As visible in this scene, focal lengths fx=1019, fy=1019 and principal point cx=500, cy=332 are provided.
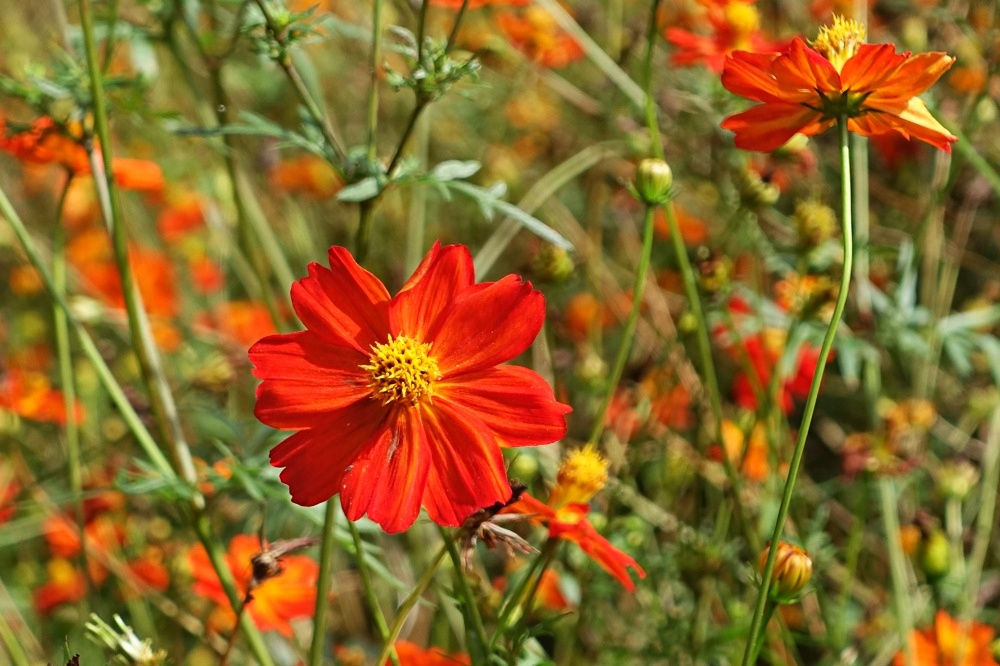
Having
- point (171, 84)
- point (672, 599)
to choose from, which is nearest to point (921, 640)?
point (672, 599)

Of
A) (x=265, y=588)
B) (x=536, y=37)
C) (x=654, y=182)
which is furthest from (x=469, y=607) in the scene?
(x=536, y=37)

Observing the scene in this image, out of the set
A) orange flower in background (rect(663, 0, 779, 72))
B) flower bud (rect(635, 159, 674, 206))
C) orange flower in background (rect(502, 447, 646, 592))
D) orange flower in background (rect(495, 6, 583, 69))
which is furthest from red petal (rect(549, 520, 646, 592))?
orange flower in background (rect(495, 6, 583, 69))

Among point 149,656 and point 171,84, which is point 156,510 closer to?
point 149,656

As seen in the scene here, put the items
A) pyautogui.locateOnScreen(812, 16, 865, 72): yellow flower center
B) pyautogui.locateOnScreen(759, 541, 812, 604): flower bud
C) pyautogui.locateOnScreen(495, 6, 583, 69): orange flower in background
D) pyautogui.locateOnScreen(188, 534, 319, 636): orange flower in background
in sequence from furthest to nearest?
pyautogui.locateOnScreen(495, 6, 583, 69): orange flower in background
pyautogui.locateOnScreen(188, 534, 319, 636): orange flower in background
pyautogui.locateOnScreen(812, 16, 865, 72): yellow flower center
pyautogui.locateOnScreen(759, 541, 812, 604): flower bud

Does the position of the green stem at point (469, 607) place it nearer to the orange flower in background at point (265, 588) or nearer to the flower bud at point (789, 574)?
the flower bud at point (789, 574)

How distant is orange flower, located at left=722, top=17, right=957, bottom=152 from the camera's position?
623 mm

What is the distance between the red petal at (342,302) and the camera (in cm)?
64

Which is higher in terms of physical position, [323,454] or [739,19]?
[739,19]

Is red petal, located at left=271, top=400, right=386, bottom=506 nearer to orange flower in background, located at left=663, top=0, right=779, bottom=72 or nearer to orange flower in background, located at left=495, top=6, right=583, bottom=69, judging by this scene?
orange flower in background, located at left=663, top=0, right=779, bottom=72

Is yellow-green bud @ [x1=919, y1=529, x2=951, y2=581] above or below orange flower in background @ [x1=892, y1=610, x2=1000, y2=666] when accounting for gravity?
above

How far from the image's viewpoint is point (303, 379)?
65cm

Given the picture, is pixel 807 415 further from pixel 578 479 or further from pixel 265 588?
pixel 265 588

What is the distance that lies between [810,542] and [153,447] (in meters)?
0.65

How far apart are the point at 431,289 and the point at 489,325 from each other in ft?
0.16
